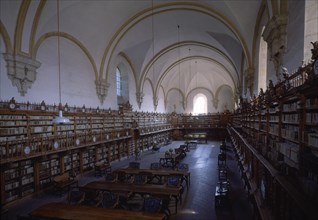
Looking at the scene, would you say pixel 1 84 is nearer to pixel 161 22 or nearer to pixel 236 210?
pixel 236 210

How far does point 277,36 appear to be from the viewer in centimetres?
611

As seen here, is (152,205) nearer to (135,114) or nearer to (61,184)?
(61,184)

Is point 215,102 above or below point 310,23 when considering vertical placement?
below

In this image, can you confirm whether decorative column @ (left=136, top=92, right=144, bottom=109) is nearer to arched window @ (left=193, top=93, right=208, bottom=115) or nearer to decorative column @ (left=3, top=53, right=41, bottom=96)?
decorative column @ (left=3, top=53, right=41, bottom=96)

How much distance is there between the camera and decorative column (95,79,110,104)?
528 inches

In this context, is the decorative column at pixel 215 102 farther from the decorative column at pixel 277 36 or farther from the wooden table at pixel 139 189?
the wooden table at pixel 139 189

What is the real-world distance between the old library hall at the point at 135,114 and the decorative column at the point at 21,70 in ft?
0.13

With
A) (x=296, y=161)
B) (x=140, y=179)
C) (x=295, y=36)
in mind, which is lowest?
(x=140, y=179)

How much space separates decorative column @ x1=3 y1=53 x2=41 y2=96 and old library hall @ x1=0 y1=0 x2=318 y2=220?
0.04 metres

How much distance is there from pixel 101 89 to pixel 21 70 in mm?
5610

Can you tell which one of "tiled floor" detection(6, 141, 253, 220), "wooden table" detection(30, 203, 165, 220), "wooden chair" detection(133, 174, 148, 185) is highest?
"wooden table" detection(30, 203, 165, 220)

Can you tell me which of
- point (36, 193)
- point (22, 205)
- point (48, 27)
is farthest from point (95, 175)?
point (48, 27)

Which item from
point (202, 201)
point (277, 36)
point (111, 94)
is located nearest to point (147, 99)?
point (111, 94)

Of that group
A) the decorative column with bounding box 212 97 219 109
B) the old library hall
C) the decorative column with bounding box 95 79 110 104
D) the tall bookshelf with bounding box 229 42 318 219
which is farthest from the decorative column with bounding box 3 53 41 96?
the decorative column with bounding box 212 97 219 109
